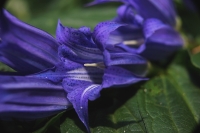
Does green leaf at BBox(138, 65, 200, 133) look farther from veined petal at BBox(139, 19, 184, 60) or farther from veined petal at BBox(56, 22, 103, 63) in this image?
veined petal at BBox(56, 22, 103, 63)

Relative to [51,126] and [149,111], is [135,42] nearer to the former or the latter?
[149,111]

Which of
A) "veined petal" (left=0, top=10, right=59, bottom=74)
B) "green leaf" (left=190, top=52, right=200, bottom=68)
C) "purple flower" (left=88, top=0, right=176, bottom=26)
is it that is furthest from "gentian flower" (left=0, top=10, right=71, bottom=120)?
"green leaf" (left=190, top=52, right=200, bottom=68)

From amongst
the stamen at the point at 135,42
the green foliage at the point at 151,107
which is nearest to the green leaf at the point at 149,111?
the green foliage at the point at 151,107

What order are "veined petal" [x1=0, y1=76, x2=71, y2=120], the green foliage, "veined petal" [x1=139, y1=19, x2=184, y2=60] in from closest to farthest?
"veined petal" [x1=0, y1=76, x2=71, y2=120]
the green foliage
"veined petal" [x1=139, y1=19, x2=184, y2=60]

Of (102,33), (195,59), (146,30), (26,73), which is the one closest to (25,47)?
(26,73)

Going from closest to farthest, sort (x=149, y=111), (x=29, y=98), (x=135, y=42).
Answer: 1. (x=29, y=98)
2. (x=149, y=111)
3. (x=135, y=42)

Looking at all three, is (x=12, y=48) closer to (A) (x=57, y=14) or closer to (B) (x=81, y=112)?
(B) (x=81, y=112)

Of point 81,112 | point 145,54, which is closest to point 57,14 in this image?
point 145,54
